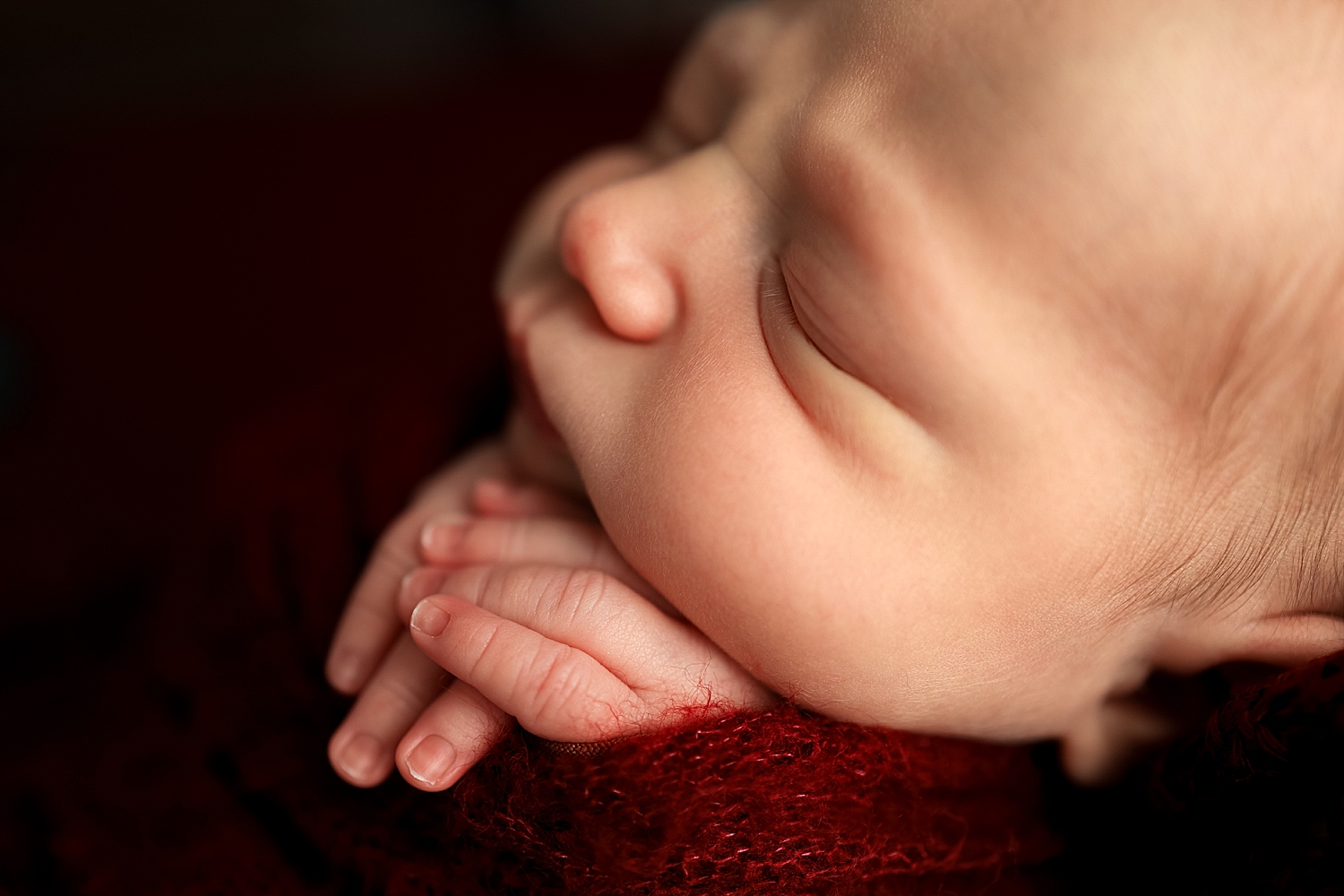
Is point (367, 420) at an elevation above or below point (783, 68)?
below

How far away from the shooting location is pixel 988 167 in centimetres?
44

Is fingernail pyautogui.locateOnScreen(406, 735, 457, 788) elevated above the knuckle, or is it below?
below

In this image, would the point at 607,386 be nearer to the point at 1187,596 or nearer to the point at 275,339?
the point at 1187,596

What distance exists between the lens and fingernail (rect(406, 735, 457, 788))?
53cm

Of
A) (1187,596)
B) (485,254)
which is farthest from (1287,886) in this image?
(485,254)

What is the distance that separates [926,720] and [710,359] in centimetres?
22

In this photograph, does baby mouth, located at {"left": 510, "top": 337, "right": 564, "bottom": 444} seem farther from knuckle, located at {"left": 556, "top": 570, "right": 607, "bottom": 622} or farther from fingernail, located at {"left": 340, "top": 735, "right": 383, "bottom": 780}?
fingernail, located at {"left": 340, "top": 735, "right": 383, "bottom": 780}

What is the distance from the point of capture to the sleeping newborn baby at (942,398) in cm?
42

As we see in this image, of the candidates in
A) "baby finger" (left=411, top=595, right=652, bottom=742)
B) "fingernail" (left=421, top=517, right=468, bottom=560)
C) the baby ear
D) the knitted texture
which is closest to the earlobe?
the baby ear

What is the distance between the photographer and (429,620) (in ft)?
1.79

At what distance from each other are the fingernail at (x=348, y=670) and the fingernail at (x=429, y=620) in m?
0.14

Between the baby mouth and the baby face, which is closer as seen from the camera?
the baby face

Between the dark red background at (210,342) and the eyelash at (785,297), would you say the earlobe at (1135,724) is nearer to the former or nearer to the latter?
the eyelash at (785,297)

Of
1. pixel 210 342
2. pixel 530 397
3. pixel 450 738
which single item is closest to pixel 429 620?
pixel 450 738
